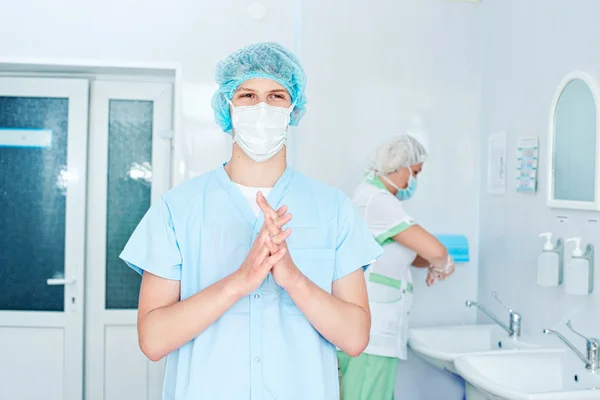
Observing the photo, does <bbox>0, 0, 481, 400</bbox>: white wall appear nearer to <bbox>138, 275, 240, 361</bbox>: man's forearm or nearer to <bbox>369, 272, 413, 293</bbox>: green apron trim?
<bbox>369, 272, 413, 293</bbox>: green apron trim

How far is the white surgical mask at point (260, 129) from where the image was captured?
1.22 metres

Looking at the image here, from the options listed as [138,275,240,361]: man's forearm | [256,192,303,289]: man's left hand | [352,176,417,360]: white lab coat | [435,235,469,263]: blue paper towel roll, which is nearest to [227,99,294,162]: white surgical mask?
[256,192,303,289]: man's left hand

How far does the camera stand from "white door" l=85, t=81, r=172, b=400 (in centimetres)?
269

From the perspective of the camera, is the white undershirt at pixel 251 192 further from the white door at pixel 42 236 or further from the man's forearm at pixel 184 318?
the white door at pixel 42 236

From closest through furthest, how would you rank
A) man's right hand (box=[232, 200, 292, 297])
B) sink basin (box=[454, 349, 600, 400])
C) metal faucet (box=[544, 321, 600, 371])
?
man's right hand (box=[232, 200, 292, 297])
metal faucet (box=[544, 321, 600, 371])
sink basin (box=[454, 349, 600, 400])

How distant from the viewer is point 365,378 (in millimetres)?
2174

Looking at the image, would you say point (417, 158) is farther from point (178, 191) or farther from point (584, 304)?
point (178, 191)

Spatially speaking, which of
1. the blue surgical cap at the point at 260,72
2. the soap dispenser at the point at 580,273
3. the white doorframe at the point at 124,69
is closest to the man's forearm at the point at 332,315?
the blue surgical cap at the point at 260,72

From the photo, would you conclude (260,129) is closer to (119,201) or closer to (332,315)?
(332,315)

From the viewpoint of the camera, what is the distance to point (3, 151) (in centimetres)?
266

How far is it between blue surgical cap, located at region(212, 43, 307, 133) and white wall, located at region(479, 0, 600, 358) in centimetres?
106

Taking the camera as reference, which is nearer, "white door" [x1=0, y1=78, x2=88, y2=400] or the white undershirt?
the white undershirt

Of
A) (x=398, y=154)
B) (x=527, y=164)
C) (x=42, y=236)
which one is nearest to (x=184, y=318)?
(x=398, y=154)

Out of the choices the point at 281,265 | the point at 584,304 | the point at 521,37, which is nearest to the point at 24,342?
the point at 281,265
